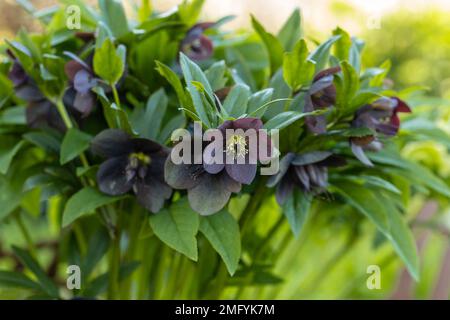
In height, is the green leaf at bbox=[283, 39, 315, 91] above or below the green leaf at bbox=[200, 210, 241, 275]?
above

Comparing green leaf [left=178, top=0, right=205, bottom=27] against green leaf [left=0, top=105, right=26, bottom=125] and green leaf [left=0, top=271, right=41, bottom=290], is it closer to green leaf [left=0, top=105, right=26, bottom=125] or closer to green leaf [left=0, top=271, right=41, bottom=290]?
green leaf [left=0, top=105, right=26, bottom=125]

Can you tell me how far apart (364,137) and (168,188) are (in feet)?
0.65

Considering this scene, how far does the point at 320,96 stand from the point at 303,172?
0.26 feet

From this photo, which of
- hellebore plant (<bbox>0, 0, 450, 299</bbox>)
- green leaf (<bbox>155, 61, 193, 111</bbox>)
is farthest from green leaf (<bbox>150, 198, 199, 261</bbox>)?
green leaf (<bbox>155, 61, 193, 111</bbox>)

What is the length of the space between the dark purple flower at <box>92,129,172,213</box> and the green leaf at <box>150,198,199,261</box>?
1 cm

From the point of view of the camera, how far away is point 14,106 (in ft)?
2.48

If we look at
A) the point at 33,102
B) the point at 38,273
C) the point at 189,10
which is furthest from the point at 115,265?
the point at 189,10

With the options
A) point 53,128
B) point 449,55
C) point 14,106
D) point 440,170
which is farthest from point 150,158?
point 449,55

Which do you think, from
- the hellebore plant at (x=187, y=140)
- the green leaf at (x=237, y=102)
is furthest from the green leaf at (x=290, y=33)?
the green leaf at (x=237, y=102)

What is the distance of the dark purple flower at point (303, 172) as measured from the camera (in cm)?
57

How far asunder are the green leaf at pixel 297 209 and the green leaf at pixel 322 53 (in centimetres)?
13

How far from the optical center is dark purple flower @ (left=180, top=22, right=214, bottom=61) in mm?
678

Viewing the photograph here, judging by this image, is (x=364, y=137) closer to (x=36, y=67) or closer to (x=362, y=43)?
(x=362, y=43)

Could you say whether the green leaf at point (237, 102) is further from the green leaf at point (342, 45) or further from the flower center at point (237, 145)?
the green leaf at point (342, 45)
